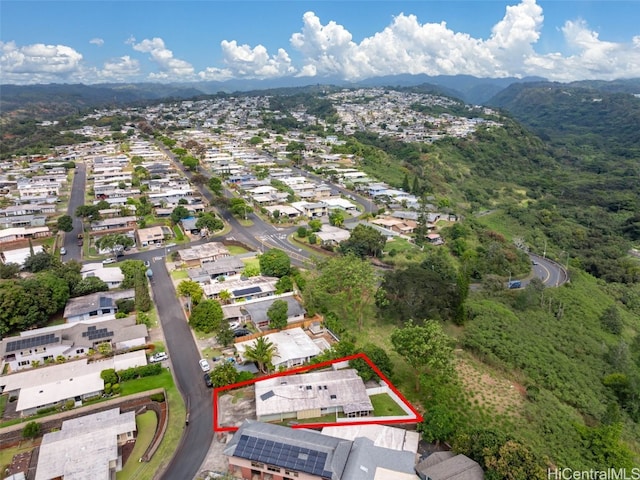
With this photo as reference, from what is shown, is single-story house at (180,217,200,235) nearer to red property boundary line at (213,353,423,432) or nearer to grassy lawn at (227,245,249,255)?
grassy lawn at (227,245,249,255)

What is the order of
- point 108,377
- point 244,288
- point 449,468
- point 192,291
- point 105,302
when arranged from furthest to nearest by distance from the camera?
point 244,288 → point 192,291 → point 105,302 → point 108,377 → point 449,468

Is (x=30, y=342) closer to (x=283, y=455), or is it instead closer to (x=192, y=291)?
(x=192, y=291)

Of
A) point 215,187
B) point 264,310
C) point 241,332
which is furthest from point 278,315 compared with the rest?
point 215,187

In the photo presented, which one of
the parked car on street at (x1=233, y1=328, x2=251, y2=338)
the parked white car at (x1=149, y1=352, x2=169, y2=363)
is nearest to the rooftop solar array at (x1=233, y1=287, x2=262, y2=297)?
the parked car on street at (x1=233, y1=328, x2=251, y2=338)

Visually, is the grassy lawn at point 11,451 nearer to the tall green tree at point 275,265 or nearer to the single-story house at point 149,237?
the tall green tree at point 275,265

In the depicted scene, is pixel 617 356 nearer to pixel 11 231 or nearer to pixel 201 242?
pixel 201 242

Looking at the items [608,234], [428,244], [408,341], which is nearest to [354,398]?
[408,341]
